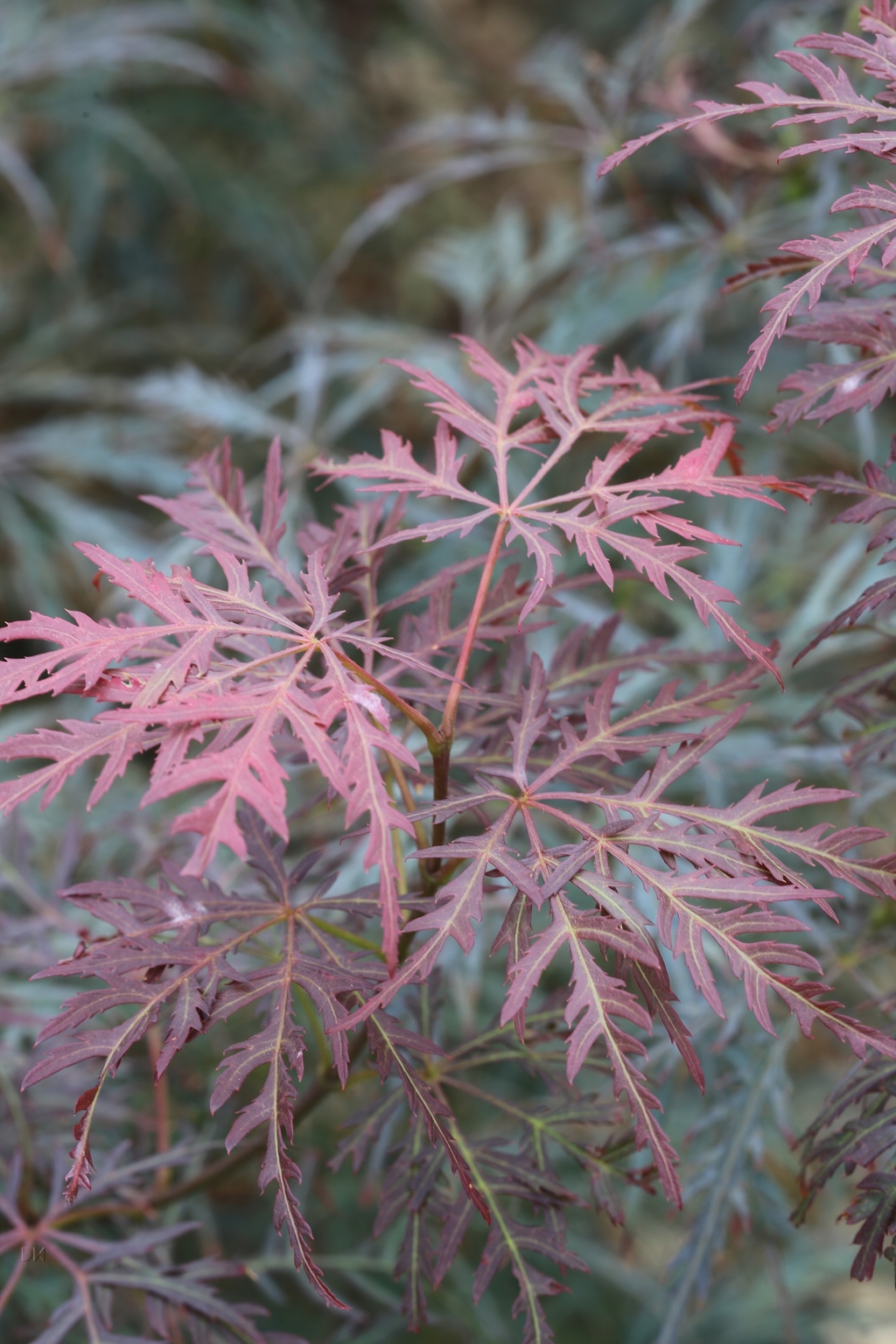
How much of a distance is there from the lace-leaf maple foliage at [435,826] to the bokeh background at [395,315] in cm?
16

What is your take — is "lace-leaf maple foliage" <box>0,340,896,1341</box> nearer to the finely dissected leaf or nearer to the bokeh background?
the finely dissected leaf

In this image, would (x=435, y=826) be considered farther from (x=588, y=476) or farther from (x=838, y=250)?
A: (x=838, y=250)

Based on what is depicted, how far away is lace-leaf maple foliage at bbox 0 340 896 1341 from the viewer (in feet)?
1.29

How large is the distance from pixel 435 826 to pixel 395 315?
1.72 meters

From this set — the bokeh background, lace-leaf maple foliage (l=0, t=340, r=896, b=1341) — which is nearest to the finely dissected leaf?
lace-leaf maple foliage (l=0, t=340, r=896, b=1341)

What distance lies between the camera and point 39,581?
1378 millimetres

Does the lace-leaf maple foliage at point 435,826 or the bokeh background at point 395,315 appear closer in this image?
the lace-leaf maple foliage at point 435,826

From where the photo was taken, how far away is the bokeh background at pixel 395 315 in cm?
84

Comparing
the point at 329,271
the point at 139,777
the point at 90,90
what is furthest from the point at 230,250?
the point at 139,777

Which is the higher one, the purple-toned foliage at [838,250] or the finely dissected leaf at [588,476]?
the purple-toned foliage at [838,250]

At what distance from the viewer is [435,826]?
0.45 meters

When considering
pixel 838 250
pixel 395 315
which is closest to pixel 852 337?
pixel 838 250

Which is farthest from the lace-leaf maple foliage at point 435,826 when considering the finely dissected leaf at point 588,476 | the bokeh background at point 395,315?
the bokeh background at point 395,315

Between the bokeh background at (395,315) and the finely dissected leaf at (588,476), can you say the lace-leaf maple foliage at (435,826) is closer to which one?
the finely dissected leaf at (588,476)
